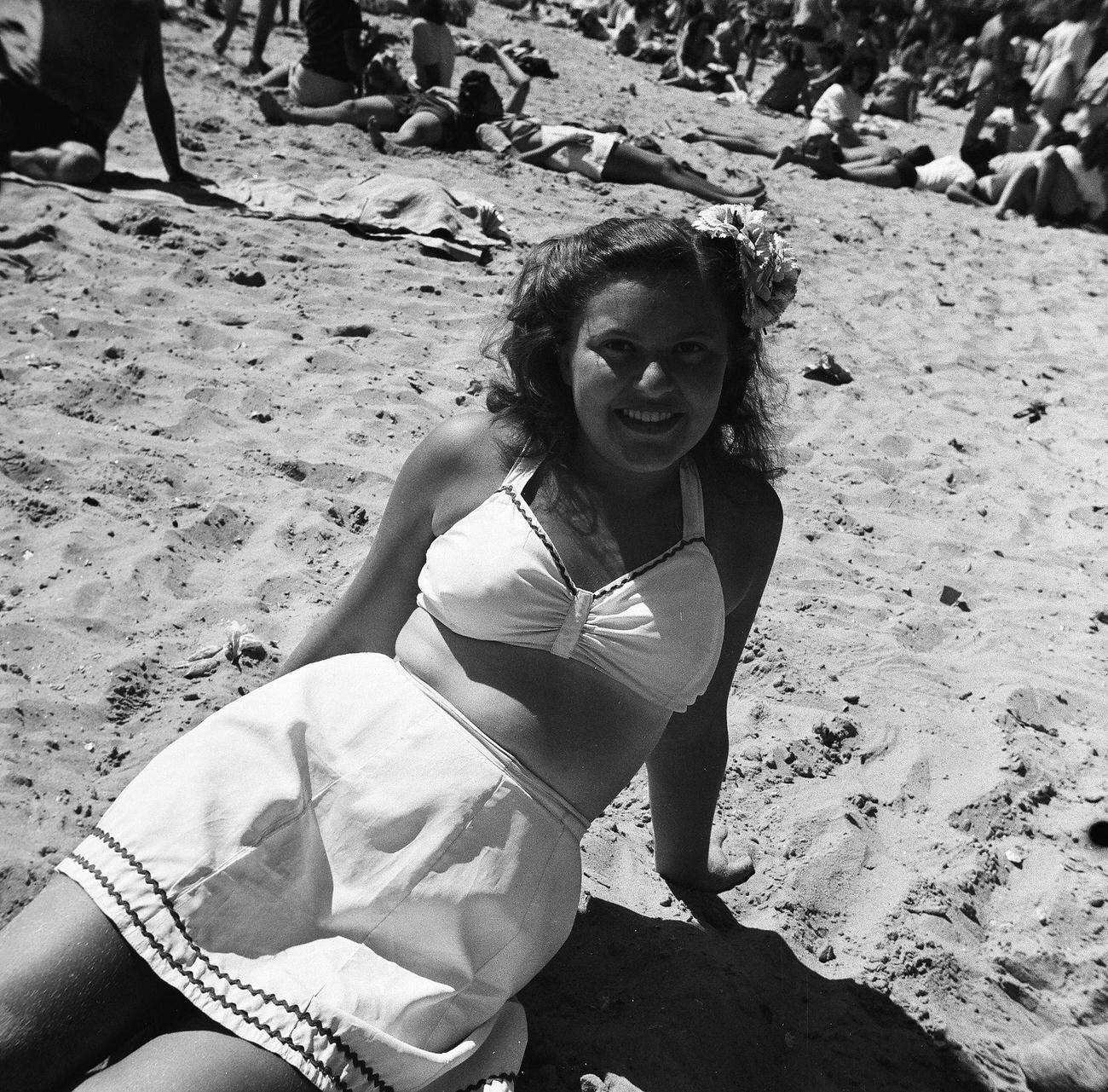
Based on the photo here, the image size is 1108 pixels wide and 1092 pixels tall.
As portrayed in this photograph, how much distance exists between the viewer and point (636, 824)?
2428 mm

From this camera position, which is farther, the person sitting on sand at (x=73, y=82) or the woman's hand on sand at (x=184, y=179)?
the woman's hand on sand at (x=184, y=179)

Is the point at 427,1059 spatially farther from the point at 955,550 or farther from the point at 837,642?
the point at 955,550

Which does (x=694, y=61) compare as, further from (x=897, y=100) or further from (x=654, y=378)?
(x=654, y=378)

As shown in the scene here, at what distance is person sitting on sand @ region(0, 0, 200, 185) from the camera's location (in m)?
5.30

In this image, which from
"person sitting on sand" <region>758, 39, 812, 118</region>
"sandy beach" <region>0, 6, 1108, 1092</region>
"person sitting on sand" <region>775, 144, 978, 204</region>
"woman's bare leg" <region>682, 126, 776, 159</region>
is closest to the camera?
"sandy beach" <region>0, 6, 1108, 1092</region>

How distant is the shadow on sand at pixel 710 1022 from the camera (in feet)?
6.09

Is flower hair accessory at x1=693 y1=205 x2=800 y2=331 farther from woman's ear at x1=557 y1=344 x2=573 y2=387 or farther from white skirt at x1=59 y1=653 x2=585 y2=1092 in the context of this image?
white skirt at x1=59 y1=653 x2=585 y2=1092

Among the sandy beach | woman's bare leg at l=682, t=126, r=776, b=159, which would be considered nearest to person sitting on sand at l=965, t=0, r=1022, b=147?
woman's bare leg at l=682, t=126, r=776, b=159

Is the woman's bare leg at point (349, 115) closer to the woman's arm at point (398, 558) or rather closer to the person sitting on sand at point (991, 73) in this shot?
the person sitting on sand at point (991, 73)

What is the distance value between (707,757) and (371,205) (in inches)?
167

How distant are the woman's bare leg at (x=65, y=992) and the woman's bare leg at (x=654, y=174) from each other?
6269 mm

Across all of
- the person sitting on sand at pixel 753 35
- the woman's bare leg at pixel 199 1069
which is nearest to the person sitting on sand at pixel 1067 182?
the person sitting on sand at pixel 753 35

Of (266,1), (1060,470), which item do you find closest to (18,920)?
(1060,470)

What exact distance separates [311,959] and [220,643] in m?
1.36
